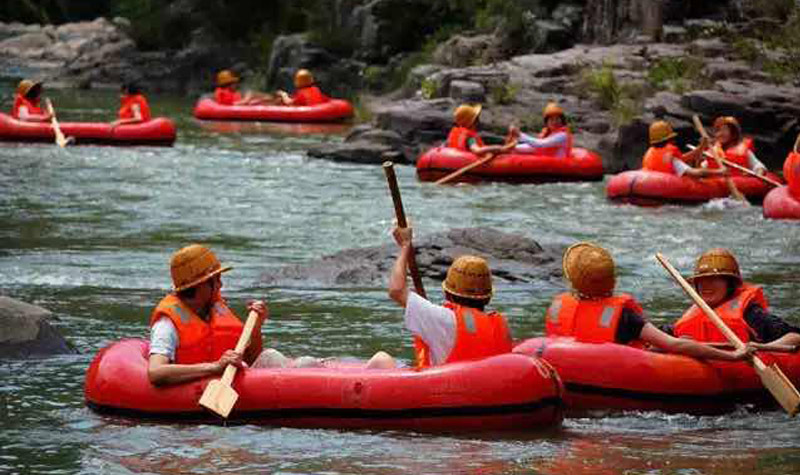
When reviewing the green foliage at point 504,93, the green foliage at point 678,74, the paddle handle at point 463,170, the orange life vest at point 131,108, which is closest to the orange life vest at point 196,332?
the paddle handle at point 463,170

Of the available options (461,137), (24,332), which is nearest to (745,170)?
(461,137)

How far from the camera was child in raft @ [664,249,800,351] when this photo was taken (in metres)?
8.93

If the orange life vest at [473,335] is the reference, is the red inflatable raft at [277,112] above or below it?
below

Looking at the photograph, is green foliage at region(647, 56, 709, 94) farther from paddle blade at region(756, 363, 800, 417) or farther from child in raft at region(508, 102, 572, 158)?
paddle blade at region(756, 363, 800, 417)

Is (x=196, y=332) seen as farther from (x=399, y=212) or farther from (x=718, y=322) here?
(x=718, y=322)

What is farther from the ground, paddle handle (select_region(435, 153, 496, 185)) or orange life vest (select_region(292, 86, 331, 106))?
paddle handle (select_region(435, 153, 496, 185))

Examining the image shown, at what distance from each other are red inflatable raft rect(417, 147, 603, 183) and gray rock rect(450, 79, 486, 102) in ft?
12.9

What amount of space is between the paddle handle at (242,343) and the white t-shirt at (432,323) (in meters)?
0.72

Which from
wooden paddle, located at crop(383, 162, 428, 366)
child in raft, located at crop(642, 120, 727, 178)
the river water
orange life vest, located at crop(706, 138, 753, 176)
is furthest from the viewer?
orange life vest, located at crop(706, 138, 753, 176)

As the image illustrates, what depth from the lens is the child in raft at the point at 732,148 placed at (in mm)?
18719

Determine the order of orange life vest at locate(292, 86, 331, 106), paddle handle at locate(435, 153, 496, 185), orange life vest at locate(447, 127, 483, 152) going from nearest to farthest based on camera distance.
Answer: paddle handle at locate(435, 153, 496, 185) < orange life vest at locate(447, 127, 483, 152) < orange life vest at locate(292, 86, 331, 106)

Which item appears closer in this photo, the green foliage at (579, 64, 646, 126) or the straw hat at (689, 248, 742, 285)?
the straw hat at (689, 248, 742, 285)

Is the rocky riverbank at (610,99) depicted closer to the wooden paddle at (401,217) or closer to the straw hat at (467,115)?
the straw hat at (467,115)

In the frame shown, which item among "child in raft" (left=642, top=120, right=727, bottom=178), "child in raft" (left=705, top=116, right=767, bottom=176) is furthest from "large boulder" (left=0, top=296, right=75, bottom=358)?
"child in raft" (left=705, top=116, right=767, bottom=176)
